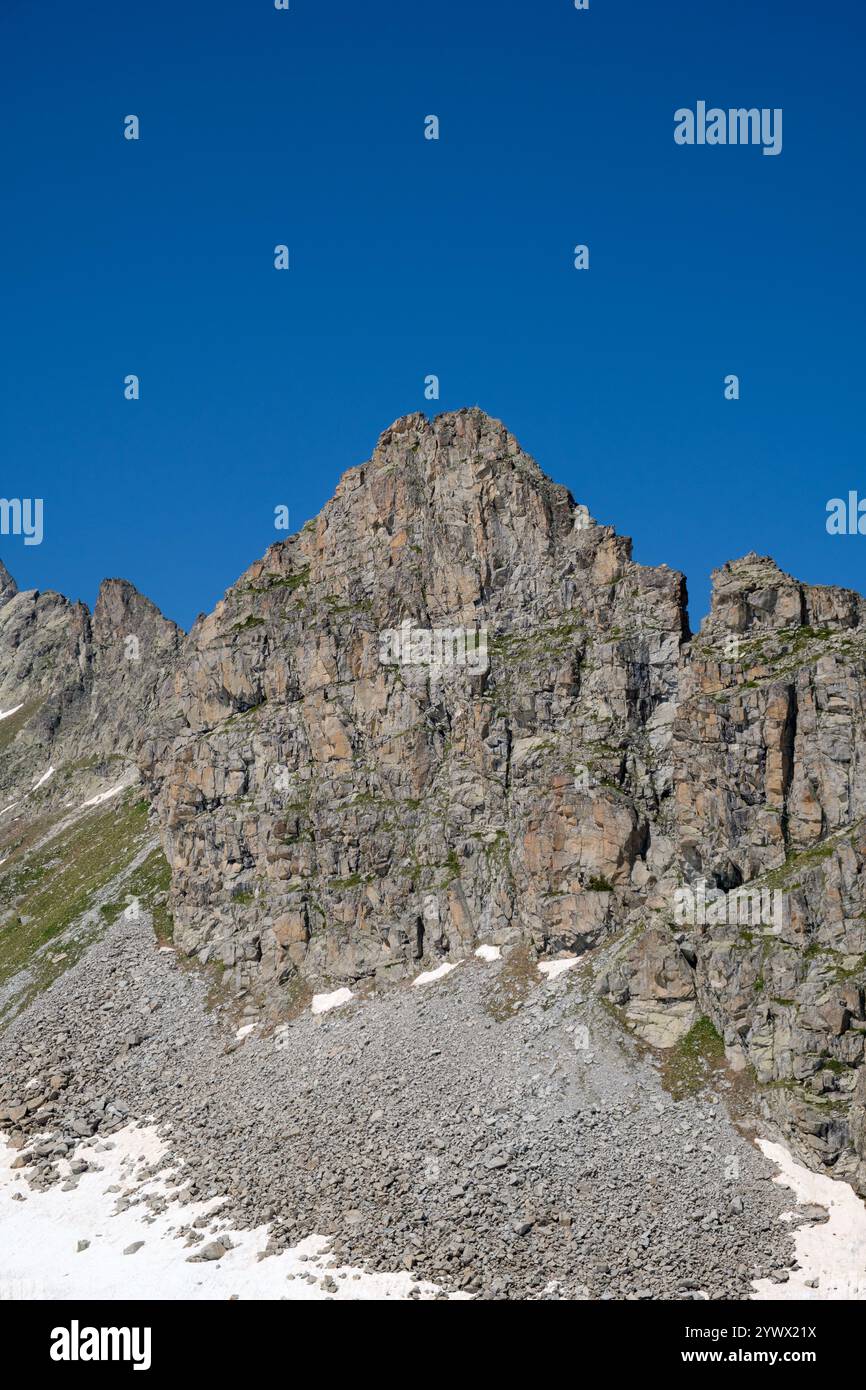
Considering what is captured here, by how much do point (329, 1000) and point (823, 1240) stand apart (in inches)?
1845

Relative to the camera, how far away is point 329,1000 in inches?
3942

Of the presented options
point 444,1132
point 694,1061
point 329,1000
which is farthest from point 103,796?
point 694,1061

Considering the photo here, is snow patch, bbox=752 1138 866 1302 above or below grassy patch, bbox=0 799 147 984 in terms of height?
below

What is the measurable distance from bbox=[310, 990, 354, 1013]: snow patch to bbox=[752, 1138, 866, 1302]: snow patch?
3878 cm

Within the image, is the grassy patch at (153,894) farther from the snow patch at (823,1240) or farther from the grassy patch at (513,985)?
the snow patch at (823,1240)

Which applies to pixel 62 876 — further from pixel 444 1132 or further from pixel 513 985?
pixel 444 1132

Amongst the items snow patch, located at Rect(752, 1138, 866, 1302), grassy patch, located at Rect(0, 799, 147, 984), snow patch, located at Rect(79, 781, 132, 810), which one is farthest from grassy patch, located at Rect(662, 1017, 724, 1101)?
snow patch, located at Rect(79, 781, 132, 810)

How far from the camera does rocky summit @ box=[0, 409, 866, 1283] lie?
8038cm

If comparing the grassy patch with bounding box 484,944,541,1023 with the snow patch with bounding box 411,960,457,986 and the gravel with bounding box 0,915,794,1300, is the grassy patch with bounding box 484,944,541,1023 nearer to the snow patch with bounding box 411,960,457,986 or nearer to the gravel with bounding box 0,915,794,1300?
the gravel with bounding box 0,915,794,1300

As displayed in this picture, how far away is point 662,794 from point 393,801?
2523 cm

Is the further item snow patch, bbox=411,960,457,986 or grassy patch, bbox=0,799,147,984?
grassy patch, bbox=0,799,147,984

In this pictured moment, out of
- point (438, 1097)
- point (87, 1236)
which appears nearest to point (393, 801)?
point (438, 1097)
